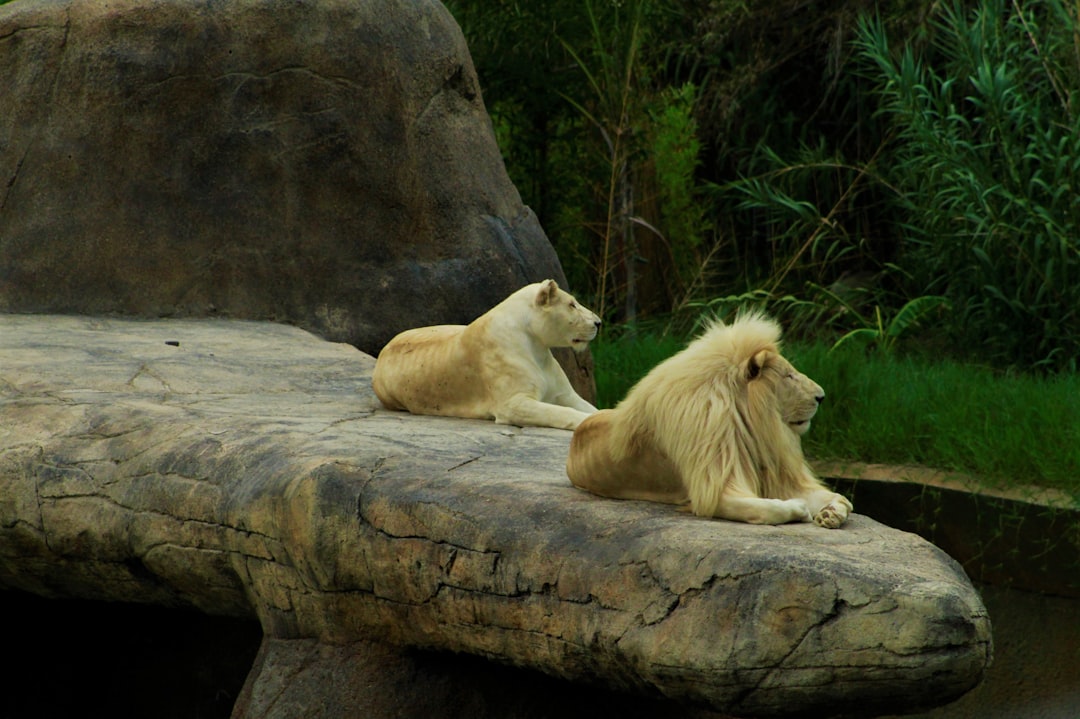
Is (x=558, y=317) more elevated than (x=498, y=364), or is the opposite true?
(x=558, y=317)

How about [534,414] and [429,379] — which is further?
[429,379]

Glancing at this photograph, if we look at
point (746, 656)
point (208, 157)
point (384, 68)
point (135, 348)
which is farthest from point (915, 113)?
point (746, 656)

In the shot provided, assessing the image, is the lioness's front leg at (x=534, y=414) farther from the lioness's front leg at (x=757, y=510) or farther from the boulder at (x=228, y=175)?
the boulder at (x=228, y=175)

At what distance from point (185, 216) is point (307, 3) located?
1.11m

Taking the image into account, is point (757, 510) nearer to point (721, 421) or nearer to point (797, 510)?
point (797, 510)

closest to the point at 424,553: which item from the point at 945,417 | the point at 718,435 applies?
the point at 718,435

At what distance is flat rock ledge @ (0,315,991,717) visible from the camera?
2.98 meters

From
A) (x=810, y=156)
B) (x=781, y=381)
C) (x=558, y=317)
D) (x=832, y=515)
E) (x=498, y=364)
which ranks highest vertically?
(x=781, y=381)

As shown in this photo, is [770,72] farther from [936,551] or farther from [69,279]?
[936,551]

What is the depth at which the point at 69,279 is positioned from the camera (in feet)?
21.1

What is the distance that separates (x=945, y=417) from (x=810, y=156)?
3712mm

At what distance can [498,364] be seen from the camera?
4945mm

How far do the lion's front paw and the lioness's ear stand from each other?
5.84ft

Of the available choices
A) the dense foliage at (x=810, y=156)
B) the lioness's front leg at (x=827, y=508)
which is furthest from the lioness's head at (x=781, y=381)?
the dense foliage at (x=810, y=156)
